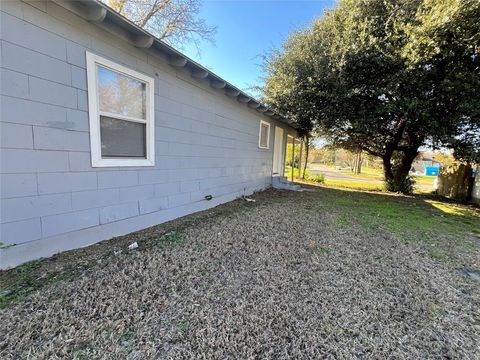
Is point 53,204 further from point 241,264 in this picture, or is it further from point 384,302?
point 384,302

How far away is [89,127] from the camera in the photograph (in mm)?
2973

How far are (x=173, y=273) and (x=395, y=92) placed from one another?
8.21 metres

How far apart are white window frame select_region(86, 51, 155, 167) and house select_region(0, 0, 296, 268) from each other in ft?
0.04

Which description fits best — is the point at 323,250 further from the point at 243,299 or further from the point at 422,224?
the point at 422,224

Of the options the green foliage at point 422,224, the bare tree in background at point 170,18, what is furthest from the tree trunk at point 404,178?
the bare tree in background at point 170,18

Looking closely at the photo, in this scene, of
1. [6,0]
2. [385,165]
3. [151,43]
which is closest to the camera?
[6,0]

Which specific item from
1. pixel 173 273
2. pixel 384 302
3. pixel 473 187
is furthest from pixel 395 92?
pixel 173 273

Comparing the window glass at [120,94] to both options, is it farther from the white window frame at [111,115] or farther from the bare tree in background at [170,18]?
the bare tree in background at [170,18]

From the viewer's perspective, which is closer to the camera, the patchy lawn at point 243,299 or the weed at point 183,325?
the patchy lawn at point 243,299

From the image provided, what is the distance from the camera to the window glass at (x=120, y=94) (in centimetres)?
319

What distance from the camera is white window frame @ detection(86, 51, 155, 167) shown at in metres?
2.96

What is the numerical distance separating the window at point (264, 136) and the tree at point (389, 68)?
3.89ft

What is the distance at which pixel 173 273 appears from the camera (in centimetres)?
259

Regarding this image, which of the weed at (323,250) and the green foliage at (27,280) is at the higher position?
the green foliage at (27,280)
